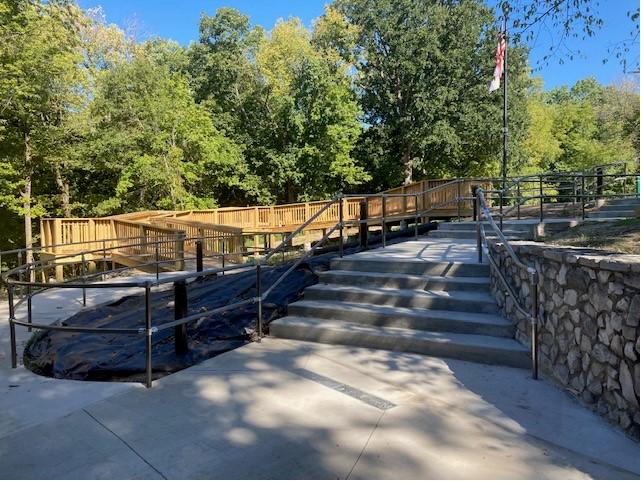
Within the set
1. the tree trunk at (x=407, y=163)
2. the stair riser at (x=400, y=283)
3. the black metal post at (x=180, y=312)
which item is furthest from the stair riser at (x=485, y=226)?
the tree trunk at (x=407, y=163)

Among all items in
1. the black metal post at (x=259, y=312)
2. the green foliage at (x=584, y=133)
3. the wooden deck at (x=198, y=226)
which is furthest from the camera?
the green foliage at (x=584, y=133)

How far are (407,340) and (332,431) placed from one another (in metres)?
1.84

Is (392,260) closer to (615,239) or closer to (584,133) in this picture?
(615,239)

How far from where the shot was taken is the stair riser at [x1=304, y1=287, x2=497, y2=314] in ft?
17.4

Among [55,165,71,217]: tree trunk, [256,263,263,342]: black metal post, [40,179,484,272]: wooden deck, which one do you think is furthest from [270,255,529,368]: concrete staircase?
[55,165,71,217]: tree trunk

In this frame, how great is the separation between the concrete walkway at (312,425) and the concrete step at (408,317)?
0.54 m

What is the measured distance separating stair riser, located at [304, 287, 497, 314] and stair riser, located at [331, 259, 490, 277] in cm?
79

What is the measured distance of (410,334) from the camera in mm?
5023

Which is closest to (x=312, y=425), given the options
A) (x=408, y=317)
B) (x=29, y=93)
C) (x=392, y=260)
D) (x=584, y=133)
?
(x=408, y=317)

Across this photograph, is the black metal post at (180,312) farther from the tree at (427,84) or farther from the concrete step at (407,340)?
the tree at (427,84)

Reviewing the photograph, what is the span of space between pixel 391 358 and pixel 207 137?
22.7 metres

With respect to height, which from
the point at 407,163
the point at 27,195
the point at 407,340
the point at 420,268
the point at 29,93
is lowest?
the point at 407,340

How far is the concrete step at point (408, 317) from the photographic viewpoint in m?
4.89

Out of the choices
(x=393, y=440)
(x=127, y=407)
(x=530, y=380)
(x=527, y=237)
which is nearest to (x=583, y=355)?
(x=530, y=380)
